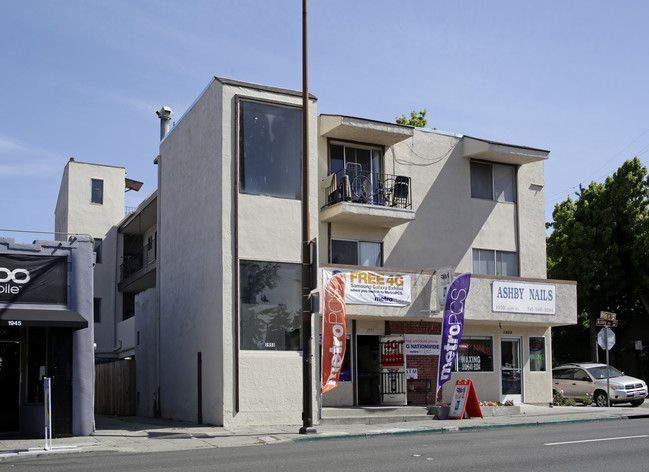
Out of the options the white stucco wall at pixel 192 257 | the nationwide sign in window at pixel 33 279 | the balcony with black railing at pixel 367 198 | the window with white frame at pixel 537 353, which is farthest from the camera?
the window with white frame at pixel 537 353

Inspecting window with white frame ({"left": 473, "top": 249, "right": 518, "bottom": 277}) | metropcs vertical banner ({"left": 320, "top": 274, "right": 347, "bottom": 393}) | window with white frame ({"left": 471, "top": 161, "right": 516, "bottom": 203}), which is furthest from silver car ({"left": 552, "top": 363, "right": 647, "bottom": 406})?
metropcs vertical banner ({"left": 320, "top": 274, "right": 347, "bottom": 393})

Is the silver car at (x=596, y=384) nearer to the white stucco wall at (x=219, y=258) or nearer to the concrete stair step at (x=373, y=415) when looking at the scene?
the concrete stair step at (x=373, y=415)

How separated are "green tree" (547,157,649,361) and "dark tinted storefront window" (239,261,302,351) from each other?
24022 mm

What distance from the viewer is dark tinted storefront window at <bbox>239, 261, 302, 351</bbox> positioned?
19.7m

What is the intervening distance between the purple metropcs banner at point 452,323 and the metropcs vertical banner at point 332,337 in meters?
3.42

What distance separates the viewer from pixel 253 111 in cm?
2058

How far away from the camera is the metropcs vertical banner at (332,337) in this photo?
19.5 metres

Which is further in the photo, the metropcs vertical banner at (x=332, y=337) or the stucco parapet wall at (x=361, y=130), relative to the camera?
the stucco parapet wall at (x=361, y=130)

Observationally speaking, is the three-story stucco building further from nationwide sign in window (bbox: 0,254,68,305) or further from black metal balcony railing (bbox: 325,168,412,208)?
nationwide sign in window (bbox: 0,254,68,305)

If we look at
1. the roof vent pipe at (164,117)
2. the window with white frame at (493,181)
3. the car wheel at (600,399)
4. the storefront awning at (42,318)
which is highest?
the roof vent pipe at (164,117)

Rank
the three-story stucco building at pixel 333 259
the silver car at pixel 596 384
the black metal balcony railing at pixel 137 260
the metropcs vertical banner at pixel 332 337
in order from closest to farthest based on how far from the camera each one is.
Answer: the metropcs vertical banner at pixel 332 337, the three-story stucco building at pixel 333 259, the silver car at pixel 596 384, the black metal balcony railing at pixel 137 260

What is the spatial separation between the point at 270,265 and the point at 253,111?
4309 millimetres

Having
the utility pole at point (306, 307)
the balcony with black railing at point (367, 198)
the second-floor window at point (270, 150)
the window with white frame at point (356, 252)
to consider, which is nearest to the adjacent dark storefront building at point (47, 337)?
the second-floor window at point (270, 150)

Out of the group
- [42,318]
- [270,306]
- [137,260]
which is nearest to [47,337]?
[42,318]
